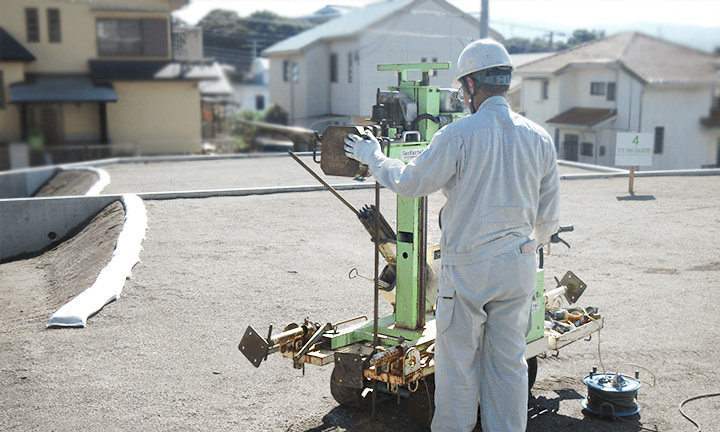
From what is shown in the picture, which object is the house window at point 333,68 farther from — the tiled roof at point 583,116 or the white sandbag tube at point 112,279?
the tiled roof at point 583,116

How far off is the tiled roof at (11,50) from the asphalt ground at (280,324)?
486 inches

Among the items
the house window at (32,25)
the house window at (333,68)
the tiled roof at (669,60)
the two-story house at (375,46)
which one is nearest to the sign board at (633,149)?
the two-story house at (375,46)

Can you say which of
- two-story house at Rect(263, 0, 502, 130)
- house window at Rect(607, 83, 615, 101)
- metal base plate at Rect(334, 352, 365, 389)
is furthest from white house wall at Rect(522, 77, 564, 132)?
metal base plate at Rect(334, 352, 365, 389)

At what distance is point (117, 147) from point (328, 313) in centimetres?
1763

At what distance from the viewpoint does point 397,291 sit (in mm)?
4695

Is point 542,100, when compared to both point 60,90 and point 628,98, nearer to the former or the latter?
point 628,98

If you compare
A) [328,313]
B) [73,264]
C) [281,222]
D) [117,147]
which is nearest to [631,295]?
[328,313]

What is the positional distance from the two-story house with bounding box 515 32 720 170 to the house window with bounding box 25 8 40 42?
14738 mm

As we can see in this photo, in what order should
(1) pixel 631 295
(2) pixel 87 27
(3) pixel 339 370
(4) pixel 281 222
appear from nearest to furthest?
(3) pixel 339 370, (1) pixel 631 295, (4) pixel 281 222, (2) pixel 87 27

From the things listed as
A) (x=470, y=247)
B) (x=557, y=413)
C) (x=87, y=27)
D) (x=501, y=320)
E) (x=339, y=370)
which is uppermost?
(x=87, y=27)

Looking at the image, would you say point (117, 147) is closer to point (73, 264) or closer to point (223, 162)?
point (223, 162)

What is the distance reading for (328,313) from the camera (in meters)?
6.79

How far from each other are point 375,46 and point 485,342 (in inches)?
63.2

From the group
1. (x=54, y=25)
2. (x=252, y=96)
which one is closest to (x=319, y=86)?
(x=54, y=25)
